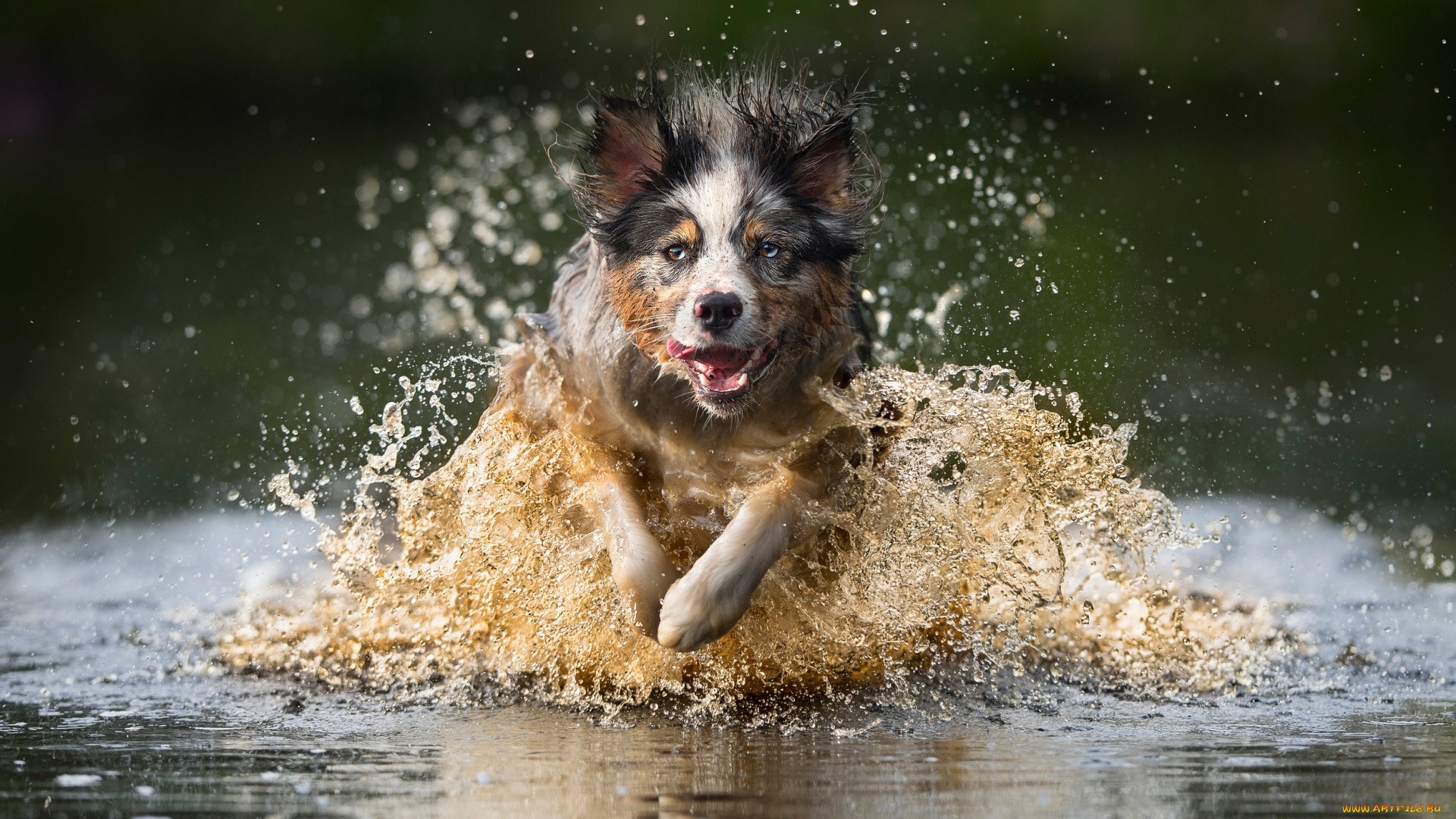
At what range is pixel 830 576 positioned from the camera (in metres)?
4.46

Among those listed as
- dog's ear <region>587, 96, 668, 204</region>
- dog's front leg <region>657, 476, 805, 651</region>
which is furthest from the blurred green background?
dog's front leg <region>657, 476, 805, 651</region>

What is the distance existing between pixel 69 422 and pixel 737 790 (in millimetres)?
6609

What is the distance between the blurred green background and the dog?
1.78 ft

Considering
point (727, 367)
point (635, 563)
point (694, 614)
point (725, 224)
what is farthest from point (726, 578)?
point (725, 224)

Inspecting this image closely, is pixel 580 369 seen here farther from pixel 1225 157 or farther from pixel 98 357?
pixel 1225 157

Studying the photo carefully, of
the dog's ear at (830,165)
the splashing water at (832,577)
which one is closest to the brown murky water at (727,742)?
the splashing water at (832,577)

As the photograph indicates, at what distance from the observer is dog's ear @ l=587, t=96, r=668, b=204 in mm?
4203

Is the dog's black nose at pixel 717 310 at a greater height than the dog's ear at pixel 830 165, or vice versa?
the dog's ear at pixel 830 165

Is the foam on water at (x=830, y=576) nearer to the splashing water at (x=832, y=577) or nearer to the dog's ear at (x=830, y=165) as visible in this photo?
the splashing water at (x=832, y=577)

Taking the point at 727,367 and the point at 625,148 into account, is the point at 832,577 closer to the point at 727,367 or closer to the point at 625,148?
the point at 727,367

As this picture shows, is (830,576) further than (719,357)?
Yes

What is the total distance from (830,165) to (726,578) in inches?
52.0

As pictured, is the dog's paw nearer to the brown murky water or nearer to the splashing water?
the brown murky water

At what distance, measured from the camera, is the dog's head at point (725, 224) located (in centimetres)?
393
